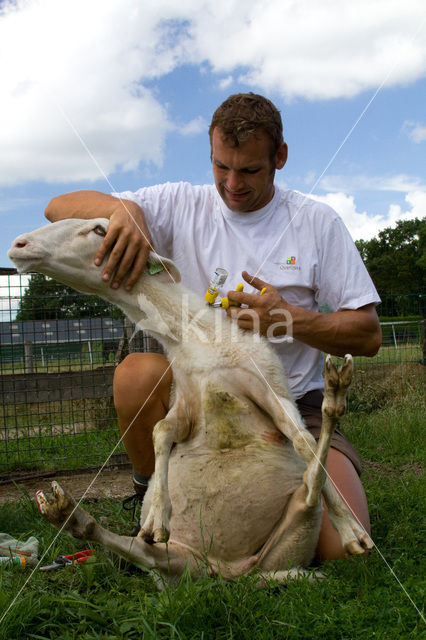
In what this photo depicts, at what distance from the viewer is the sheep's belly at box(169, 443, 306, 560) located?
2270mm

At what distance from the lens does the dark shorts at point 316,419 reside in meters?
2.80

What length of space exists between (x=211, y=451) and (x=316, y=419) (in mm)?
693

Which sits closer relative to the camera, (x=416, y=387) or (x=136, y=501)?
(x=136, y=501)

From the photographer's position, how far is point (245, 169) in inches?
105

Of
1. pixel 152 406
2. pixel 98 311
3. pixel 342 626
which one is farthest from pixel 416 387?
pixel 342 626

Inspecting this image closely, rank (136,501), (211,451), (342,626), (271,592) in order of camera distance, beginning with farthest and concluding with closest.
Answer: (136,501) → (211,451) → (271,592) → (342,626)

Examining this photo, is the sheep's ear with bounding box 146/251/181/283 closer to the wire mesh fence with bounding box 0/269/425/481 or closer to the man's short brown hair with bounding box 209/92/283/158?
the man's short brown hair with bounding box 209/92/283/158

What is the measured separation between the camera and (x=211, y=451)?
7.87ft

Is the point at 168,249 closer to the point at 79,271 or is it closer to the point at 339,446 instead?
the point at 79,271

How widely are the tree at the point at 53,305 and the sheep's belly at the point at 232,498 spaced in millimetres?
3354

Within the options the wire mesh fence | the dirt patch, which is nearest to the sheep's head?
the dirt patch

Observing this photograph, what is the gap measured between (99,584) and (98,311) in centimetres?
395

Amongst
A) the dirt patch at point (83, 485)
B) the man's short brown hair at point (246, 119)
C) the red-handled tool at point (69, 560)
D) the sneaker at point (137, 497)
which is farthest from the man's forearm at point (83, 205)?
the dirt patch at point (83, 485)

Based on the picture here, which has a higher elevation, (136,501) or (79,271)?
(79,271)
